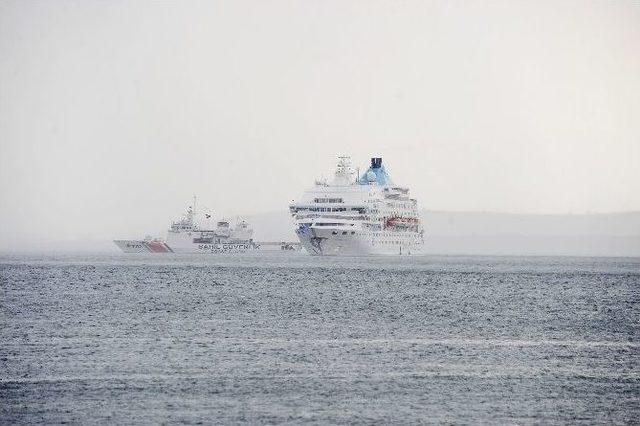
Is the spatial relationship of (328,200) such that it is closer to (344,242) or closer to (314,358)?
(344,242)

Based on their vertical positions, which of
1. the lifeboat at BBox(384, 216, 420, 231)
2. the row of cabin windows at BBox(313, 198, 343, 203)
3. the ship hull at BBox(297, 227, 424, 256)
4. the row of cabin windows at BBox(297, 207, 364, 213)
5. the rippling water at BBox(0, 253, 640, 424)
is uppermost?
the row of cabin windows at BBox(313, 198, 343, 203)

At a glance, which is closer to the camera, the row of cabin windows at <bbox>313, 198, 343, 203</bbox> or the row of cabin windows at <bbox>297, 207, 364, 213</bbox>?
the row of cabin windows at <bbox>297, 207, 364, 213</bbox>

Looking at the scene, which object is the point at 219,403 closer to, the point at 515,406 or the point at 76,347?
the point at 515,406

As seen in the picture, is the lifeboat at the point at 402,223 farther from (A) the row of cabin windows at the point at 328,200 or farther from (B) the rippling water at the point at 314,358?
(B) the rippling water at the point at 314,358

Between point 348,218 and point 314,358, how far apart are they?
117399 mm

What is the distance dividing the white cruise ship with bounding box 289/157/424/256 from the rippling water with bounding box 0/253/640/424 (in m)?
79.4

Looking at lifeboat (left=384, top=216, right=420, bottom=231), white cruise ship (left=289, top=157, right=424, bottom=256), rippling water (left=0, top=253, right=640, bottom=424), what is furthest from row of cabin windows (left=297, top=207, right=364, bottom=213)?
rippling water (left=0, top=253, right=640, bottom=424)

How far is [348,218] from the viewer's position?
153 meters

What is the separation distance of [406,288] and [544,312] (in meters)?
23.3

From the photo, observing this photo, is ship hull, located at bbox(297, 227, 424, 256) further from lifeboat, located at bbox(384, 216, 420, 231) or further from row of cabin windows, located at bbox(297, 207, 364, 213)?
row of cabin windows, located at bbox(297, 207, 364, 213)

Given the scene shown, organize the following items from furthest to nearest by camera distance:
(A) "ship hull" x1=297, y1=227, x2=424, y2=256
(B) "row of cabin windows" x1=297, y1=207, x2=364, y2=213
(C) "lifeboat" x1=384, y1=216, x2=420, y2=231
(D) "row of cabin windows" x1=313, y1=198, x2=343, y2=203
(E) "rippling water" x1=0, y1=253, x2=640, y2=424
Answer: (C) "lifeboat" x1=384, y1=216, x2=420, y2=231, (D) "row of cabin windows" x1=313, y1=198, x2=343, y2=203, (B) "row of cabin windows" x1=297, y1=207, x2=364, y2=213, (A) "ship hull" x1=297, y1=227, x2=424, y2=256, (E) "rippling water" x1=0, y1=253, x2=640, y2=424

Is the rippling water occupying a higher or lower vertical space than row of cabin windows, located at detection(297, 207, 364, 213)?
lower

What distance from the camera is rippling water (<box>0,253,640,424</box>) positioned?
26.6 meters

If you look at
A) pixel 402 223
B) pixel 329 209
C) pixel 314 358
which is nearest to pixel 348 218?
pixel 329 209
